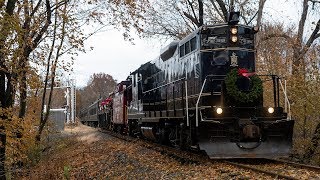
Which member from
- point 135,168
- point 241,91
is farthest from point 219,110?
point 135,168

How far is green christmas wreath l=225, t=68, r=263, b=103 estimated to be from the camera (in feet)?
39.3

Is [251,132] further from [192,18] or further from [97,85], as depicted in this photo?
[97,85]

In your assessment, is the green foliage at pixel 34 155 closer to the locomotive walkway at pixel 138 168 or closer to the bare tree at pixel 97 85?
the locomotive walkway at pixel 138 168

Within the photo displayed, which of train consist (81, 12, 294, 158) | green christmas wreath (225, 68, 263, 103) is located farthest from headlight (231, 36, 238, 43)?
green christmas wreath (225, 68, 263, 103)

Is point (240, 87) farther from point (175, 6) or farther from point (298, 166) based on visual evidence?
point (175, 6)

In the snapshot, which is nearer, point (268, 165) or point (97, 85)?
point (268, 165)

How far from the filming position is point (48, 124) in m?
24.1

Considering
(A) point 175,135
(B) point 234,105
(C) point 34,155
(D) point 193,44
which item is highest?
(D) point 193,44

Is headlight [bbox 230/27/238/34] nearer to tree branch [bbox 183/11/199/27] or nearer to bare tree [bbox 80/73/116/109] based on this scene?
tree branch [bbox 183/11/199/27]

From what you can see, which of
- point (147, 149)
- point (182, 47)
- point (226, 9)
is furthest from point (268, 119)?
point (226, 9)

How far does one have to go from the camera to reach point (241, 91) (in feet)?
39.8

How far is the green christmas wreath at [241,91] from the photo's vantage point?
12.0 meters

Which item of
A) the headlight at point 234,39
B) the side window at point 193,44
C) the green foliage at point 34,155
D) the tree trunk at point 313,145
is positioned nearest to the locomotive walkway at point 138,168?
the green foliage at point 34,155

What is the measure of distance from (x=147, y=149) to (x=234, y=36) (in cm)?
653
